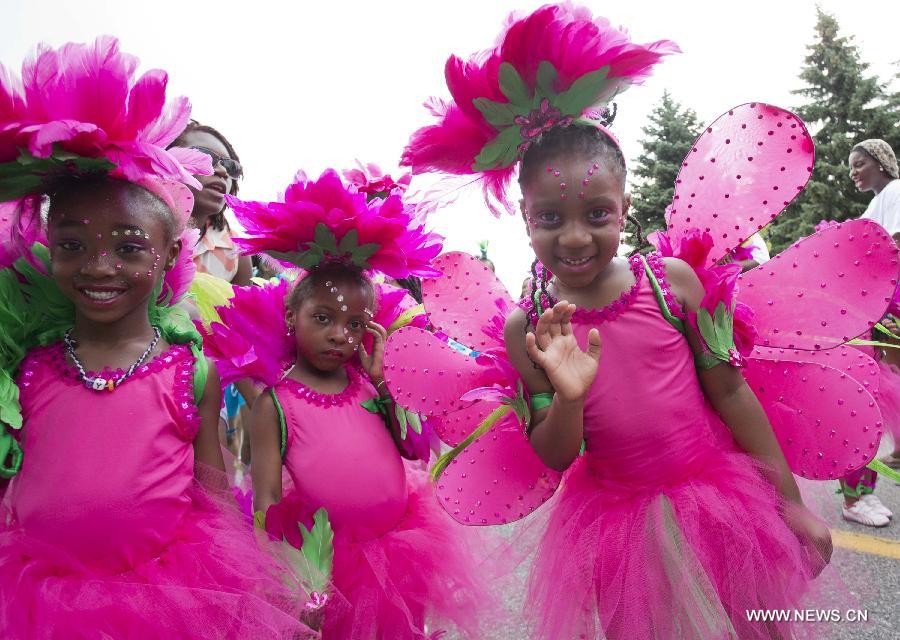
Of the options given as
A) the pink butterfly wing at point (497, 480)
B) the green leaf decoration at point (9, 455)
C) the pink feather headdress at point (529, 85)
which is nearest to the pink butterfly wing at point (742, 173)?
the pink feather headdress at point (529, 85)

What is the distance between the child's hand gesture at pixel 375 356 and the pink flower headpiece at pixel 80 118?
83 cm

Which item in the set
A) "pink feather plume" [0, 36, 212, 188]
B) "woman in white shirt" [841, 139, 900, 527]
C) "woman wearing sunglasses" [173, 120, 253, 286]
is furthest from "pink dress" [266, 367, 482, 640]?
"woman in white shirt" [841, 139, 900, 527]

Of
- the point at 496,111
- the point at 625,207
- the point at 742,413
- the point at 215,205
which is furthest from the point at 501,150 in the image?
the point at 215,205

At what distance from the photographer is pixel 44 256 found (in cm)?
181

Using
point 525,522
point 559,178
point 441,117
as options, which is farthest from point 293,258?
point 525,522

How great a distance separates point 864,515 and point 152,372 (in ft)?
12.9

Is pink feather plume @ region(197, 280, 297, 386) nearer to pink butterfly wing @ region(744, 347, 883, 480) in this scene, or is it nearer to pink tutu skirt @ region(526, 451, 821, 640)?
pink tutu skirt @ region(526, 451, 821, 640)

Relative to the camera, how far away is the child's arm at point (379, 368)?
2193 mm

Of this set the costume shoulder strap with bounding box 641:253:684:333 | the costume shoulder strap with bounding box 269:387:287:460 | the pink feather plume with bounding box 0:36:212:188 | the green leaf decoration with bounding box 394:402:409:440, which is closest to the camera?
the pink feather plume with bounding box 0:36:212:188

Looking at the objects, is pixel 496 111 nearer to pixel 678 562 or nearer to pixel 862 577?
pixel 678 562

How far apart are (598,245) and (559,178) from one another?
20 centimetres

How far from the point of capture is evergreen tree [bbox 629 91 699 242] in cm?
2116

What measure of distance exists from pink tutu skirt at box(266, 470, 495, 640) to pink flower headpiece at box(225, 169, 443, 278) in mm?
810

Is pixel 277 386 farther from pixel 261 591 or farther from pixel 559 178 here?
pixel 559 178
